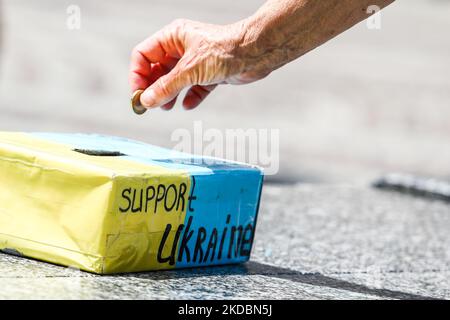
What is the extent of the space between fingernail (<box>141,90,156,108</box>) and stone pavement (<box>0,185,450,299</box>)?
419mm

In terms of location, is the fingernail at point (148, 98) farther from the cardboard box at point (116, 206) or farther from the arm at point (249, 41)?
the cardboard box at point (116, 206)

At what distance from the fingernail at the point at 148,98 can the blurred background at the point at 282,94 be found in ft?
9.43

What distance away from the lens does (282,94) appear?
10.3 m

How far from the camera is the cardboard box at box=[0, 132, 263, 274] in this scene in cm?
Answer: 221

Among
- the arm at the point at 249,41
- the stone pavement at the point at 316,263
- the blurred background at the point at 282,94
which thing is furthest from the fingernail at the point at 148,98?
the blurred background at the point at 282,94

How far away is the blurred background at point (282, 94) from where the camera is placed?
7746 mm

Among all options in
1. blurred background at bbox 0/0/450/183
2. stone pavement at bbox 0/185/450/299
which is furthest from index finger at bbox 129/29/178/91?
blurred background at bbox 0/0/450/183

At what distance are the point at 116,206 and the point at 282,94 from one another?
8.14 m

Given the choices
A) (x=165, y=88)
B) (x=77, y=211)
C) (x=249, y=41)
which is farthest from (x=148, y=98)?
(x=77, y=211)

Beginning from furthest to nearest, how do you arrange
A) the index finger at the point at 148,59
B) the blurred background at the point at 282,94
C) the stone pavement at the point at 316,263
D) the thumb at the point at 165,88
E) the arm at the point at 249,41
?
the blurred background at the point at 282,94 < the index finger at the point at 148,59 < the thumb at the point at 165,88 < the arm at the point at 249,41 < the stone pavement at the point at 316,263

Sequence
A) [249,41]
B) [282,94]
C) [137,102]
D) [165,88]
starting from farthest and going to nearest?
[282,94], [137,102], [165,88], [249,41]

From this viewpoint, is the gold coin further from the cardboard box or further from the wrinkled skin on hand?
the cardboard box

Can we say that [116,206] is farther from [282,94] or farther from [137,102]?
[282,94]
